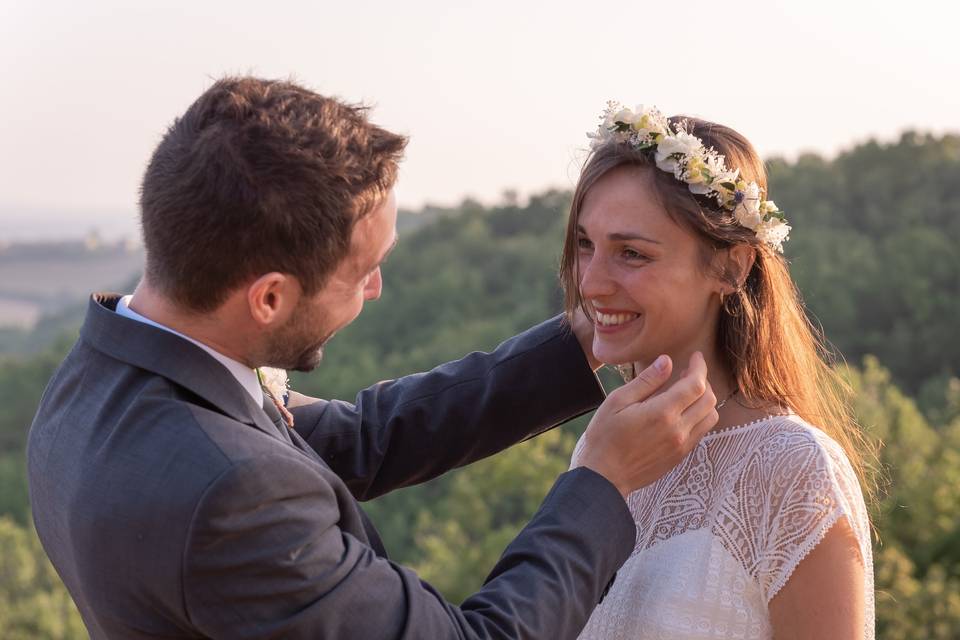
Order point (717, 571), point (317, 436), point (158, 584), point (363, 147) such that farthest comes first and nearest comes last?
point (317, 436), point (717, 571), point (363, 147), point (158, 584)

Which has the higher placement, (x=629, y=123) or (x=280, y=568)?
(x=629, y=123)

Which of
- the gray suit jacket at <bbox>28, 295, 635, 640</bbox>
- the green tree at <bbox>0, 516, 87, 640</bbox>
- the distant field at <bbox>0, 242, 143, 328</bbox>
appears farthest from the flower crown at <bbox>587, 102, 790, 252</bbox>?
the distant field at <bbox>0, 242, 143, 328</bbox>

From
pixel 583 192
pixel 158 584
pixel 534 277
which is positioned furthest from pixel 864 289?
pixel 158 584

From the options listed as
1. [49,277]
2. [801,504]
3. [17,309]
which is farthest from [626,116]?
[17,309]

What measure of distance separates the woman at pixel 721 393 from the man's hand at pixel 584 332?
0.14ft

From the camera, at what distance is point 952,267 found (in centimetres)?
2616

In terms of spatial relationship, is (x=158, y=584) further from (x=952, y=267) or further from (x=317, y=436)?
(x=952, y=267)

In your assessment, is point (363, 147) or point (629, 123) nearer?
point (363, 147)

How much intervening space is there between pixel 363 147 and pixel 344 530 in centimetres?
91

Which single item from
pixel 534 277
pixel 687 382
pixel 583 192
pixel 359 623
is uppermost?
pixel 583 192

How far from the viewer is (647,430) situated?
293 cm

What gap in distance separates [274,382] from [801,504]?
1548 mm

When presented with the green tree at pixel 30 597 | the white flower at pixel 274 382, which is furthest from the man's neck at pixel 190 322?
the green tree at pixel 30 597

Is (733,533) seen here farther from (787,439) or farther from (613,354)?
(613,354)
